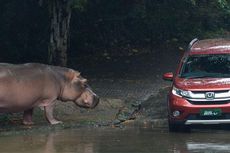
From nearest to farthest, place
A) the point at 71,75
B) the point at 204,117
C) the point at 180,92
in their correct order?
the point at 204,117
the point at 180,92
the point at 71,75

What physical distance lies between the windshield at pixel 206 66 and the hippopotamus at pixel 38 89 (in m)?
2.57

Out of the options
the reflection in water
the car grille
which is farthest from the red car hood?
the reflection in water

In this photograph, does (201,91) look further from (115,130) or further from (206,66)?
(115,130)

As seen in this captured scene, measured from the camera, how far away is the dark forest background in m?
24.6

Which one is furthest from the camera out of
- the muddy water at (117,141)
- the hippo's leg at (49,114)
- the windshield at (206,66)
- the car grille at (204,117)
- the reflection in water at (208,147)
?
the hippo's leg at (49,114)

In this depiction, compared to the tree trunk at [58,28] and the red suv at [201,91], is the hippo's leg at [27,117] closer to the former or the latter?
the red suv at [201,91]

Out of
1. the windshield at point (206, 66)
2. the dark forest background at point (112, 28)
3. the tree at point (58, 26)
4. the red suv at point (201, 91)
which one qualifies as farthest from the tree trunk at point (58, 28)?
the red suv at point (201, 91)

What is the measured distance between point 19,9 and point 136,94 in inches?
281

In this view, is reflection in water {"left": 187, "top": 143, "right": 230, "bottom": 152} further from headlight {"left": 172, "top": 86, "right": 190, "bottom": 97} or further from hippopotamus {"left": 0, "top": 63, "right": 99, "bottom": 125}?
hippopotamus {"left": 0, "top": 63, "right": 99, "bottom": 125}

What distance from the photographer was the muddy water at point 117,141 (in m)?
11.9

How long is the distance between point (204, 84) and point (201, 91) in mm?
219

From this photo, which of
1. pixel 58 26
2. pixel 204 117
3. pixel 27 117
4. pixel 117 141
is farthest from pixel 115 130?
pixel 58 26

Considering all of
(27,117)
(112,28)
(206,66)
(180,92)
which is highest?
(206,66)

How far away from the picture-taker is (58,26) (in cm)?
2030
